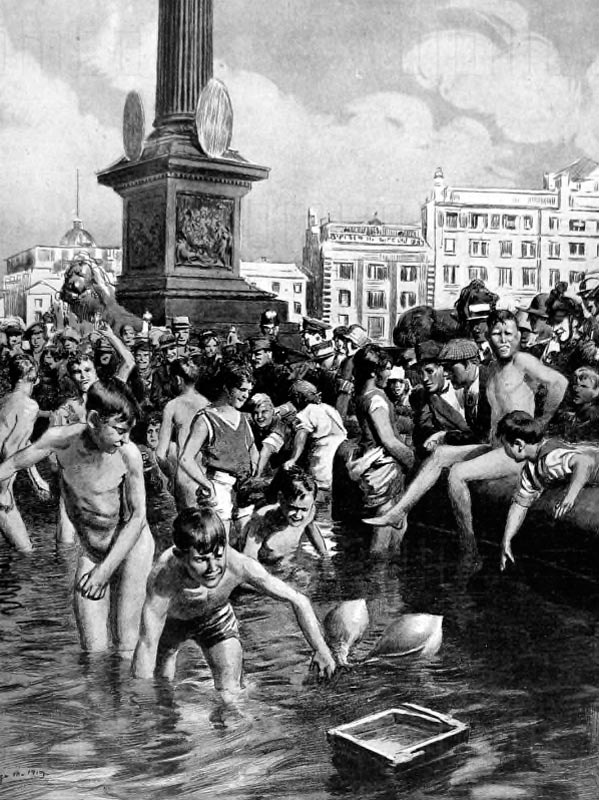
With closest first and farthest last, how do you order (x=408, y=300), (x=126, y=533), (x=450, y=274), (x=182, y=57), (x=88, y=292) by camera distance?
(x=126, y=533) → (x=88, y=292) → (x=182, y=57) → (x=408, y=300) → (x=450, y=274)

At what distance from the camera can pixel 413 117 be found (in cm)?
715

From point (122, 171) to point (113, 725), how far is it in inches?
201

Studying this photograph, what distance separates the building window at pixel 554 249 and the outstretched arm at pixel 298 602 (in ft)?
15.0

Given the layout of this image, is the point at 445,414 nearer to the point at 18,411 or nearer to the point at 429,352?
the point at 429,352

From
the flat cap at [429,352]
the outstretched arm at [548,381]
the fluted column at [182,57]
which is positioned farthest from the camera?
the fluted column at [182,57]

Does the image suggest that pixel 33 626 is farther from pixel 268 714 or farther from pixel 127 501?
pixel 268 714

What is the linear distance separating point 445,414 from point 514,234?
7.61ft

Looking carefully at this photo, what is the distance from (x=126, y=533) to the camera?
12.2 ft

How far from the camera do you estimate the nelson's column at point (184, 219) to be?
7.52 meters

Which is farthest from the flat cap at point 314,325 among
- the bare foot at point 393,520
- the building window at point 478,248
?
the bare foot at point 393,520

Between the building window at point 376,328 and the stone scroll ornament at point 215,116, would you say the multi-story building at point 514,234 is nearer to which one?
the building window at point 376,328

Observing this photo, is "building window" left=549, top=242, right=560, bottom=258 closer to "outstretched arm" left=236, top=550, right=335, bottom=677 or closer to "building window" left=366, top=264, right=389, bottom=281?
"building window" left=366, top=264, right=389, bottom=281
